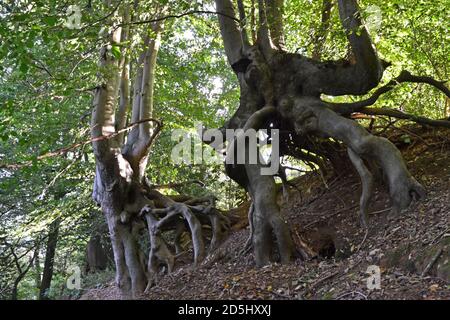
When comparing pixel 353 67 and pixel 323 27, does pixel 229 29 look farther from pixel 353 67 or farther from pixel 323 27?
pixel 353 67

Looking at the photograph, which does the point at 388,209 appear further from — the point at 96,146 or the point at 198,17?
the point at 198,17

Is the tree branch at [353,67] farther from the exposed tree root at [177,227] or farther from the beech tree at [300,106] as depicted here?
the exposed tree root at [177,227]

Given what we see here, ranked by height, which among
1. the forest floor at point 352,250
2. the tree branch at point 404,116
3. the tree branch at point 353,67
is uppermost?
the tree branch at point 353,67

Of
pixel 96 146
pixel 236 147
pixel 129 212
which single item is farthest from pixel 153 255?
pixel 236 147

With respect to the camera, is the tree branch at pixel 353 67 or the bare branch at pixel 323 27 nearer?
the tree branch at pixel 353 67

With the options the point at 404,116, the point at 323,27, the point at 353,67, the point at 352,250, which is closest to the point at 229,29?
the point at 323,27

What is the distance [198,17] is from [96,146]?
479 centimetres

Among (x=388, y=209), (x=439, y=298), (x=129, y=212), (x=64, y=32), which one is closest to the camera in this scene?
(x=439, y=298)

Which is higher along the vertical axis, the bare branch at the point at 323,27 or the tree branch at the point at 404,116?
the bare branch at the point at 323,27

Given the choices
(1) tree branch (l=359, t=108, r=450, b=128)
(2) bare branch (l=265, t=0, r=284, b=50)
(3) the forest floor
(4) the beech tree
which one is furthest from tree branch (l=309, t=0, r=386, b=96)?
(3) the forest floor

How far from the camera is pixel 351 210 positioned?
6.57 meters

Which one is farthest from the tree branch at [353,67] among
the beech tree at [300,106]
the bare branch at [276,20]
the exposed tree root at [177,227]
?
the exposed tree root at [177,227]

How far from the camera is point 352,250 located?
534 centimetres

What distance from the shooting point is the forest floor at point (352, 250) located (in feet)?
12.4
